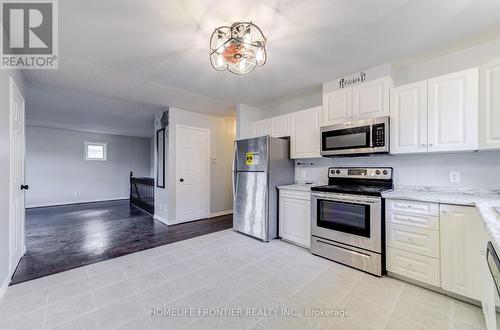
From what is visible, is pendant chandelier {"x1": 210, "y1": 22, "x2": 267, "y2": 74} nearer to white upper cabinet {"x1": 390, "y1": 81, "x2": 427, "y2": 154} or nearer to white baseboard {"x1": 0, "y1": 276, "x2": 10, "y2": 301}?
white upper cabinet {"x1": 390, "y1": 81, "x2": 427, "y2": 154}

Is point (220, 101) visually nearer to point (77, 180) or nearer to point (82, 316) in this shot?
point (82, 316)

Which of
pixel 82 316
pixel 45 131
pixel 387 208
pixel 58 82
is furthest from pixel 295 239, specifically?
pixel 45 131

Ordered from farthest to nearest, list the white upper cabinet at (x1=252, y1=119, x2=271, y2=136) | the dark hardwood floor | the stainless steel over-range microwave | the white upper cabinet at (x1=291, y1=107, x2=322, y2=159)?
the white upper cabinet at (x1=252, y1=119, x2=271, y2=136) < the white upper cabinet at (x1=291, y1=107, x2=322, y2=159) < the dark hardwood floor < the stainless steel over-range microwave

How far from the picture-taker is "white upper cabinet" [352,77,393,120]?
258 centimetres

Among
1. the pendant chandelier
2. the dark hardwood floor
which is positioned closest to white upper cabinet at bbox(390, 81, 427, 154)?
the pendant chandelier

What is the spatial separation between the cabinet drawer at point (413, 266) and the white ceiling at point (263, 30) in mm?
2192

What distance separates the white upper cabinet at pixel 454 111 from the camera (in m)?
2.01

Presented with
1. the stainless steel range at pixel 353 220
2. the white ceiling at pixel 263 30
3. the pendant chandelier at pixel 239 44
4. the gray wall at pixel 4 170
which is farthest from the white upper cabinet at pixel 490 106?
the gray wall at pixel 4 170

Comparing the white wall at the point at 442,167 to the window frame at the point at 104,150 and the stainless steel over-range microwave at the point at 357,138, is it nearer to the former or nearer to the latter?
the stainless steel over-range microwave at the point at 357,138

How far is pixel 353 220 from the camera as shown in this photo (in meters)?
2.50

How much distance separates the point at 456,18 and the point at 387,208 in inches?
72.1

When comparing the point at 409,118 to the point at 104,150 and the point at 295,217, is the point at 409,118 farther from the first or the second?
the point at 104,150

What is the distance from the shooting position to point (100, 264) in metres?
2.57

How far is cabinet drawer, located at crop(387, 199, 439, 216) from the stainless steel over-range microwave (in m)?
0.62
